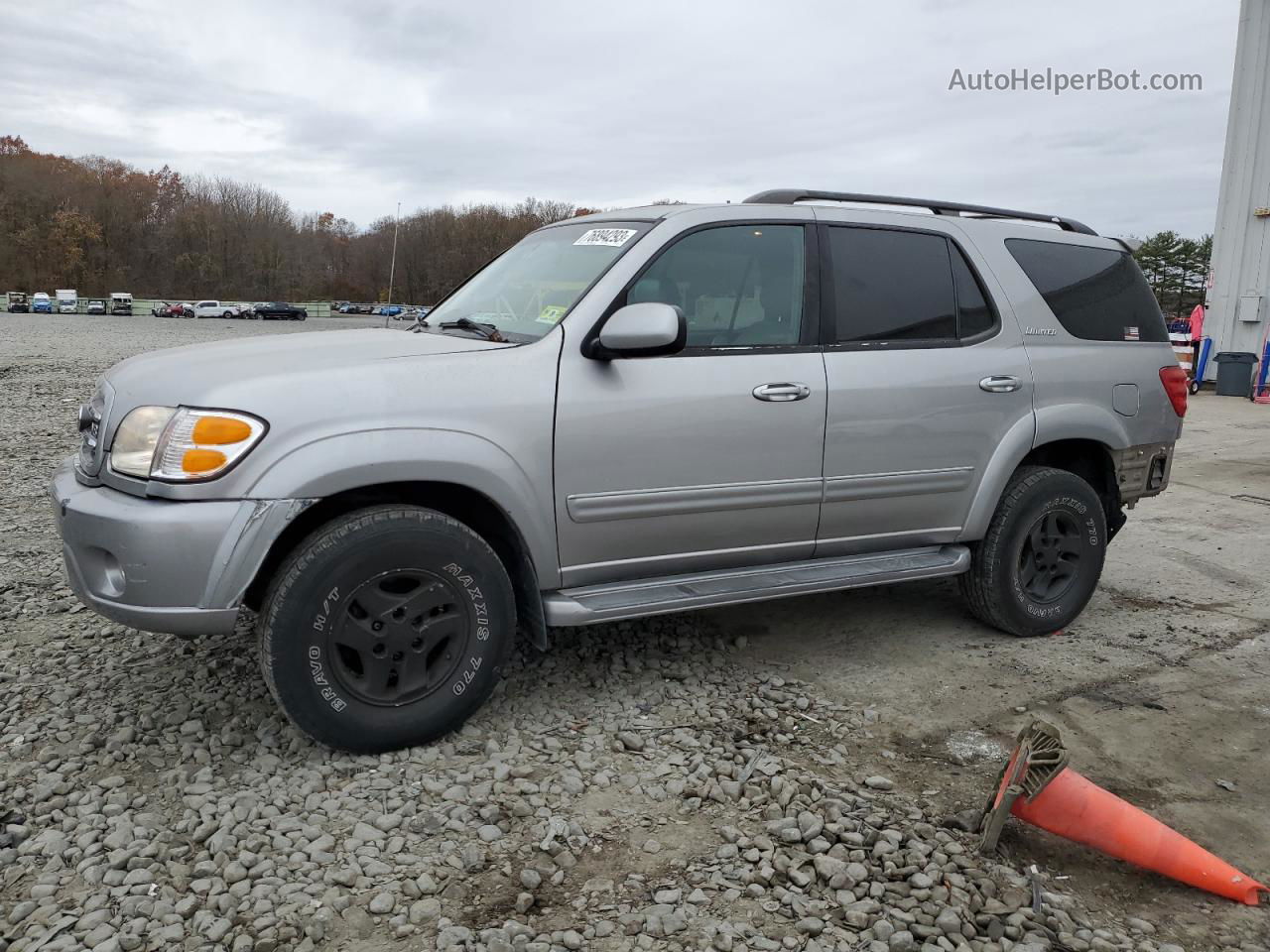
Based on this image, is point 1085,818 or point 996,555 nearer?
point 1085,818

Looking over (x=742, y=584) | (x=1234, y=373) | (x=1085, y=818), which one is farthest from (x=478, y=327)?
(x=1234, y=373)

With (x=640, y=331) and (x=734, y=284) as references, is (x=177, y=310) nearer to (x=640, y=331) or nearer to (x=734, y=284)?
(x=734, y=284)

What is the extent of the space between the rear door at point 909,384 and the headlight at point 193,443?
2.21 metres

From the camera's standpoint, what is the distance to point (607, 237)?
3.95 m

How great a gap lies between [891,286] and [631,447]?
1.53m

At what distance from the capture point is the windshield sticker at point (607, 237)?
3.87 meters

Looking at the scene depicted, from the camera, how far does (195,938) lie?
2414mm

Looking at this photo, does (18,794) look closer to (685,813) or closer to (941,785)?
(685,813)

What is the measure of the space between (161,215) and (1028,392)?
10645cm

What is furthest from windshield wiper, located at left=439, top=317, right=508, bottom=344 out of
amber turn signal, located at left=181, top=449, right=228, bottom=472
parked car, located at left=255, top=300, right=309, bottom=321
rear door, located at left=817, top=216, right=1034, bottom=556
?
parked car, located at left=255, top=300, right=309, bottom=321

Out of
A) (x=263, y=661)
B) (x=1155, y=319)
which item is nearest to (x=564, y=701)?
(x=263, y=661)

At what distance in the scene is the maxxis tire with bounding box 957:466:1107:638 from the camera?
14.9ft

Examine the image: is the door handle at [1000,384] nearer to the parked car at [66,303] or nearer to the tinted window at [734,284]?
the tinted window at [734,284]

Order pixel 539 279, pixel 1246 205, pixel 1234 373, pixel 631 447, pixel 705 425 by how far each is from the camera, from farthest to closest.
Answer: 1. pixel 1246 205
2. pixel 1234 373
3. pixel 539 279
4. pixel 705 425
5. pixel 631 447
